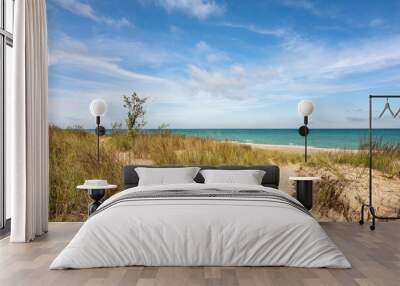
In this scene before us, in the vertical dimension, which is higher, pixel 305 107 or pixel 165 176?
pixel 305 107

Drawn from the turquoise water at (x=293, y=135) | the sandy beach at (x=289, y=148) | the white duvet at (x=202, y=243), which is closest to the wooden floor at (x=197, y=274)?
the white duvet at (x=202, y=243)

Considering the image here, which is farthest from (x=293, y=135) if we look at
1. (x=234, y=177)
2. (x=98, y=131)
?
(x=98, y=131)

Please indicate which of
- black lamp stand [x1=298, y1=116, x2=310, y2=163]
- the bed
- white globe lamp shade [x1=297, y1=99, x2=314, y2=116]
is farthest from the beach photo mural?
the bed

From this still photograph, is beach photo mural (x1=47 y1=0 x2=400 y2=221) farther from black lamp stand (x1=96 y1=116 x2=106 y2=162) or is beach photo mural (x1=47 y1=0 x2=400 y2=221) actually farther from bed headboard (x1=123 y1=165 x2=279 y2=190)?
bed headboard (x1=123 y1=165 x2=279 y2=190)

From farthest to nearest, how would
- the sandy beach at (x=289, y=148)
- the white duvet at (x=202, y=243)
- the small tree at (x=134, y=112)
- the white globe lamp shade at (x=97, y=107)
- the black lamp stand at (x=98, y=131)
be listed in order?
1. the sandy beach at (x=289, y=148)
2. the small tree at (x=134, y=112)
3. the black lamp stand at (x=98, y=131)
4. the white globe lamp shade at (x=97, y=107)
5. the white duvet at (x=202, y=243)

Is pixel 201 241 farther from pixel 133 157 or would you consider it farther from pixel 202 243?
pixel 133 157

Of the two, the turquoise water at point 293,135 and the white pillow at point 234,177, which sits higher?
the turquoise water at point 293,135

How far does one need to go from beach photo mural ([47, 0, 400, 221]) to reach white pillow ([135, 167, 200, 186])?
2.69ft

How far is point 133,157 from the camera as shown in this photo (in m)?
7.44

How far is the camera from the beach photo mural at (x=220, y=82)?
24.3 ft

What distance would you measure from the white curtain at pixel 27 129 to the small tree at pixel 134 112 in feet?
6.53

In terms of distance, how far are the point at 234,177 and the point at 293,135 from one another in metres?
1.91

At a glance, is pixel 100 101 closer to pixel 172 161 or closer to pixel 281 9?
pixel 172 161

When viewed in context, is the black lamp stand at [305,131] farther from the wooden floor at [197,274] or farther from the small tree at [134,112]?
the wooden floor at [197,274]
